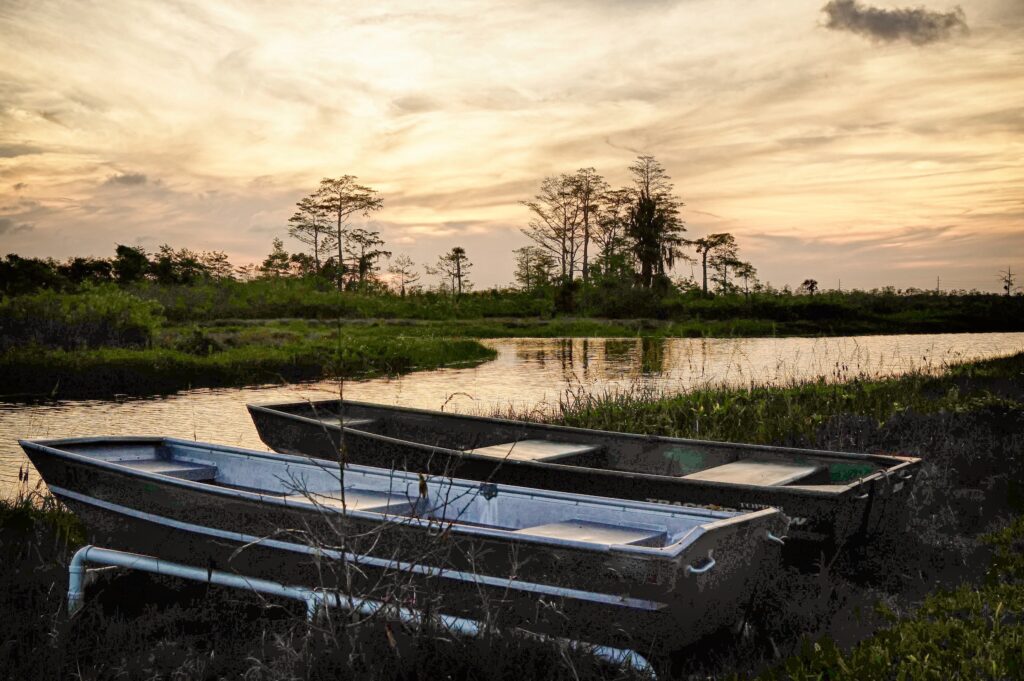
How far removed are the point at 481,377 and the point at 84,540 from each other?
13.7 m

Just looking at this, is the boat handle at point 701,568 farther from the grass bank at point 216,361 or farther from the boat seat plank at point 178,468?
the grass bank at point 216,361

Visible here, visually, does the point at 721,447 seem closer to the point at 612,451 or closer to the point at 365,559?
the point at 612,451

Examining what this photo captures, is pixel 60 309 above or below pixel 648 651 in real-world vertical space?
above

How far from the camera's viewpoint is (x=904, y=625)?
5082 millimetres

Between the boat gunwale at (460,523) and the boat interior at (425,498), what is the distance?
0.01 meters

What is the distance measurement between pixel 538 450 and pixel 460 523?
2.07 meters

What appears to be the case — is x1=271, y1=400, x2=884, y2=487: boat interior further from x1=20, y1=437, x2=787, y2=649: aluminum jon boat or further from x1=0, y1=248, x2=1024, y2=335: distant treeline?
x1=0, y1=248, x2=1024, y2=335: distant treeline

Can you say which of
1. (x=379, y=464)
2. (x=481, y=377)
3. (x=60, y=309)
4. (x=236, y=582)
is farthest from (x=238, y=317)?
(x=236, y=582)

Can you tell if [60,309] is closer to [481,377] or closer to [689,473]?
[481,377]

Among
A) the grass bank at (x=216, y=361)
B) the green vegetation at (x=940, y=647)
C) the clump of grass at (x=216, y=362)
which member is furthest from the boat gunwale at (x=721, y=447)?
the clump of grass at (x=216, y=362)

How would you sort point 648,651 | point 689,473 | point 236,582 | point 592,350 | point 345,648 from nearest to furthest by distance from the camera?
point 345,648
point 648,651
point 236,582
point 689,473
point 592,350

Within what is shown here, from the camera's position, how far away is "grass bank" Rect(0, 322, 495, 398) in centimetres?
1833

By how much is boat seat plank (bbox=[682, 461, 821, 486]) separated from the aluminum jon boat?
1.36 metres

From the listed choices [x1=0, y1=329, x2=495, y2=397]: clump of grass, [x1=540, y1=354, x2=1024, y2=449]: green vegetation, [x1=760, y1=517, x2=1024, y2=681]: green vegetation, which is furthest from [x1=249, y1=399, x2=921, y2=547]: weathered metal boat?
[x1=0, y1=329, x2=495, y2=397]: clump of grass
